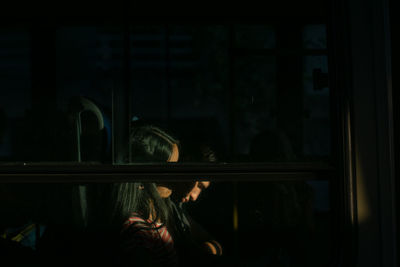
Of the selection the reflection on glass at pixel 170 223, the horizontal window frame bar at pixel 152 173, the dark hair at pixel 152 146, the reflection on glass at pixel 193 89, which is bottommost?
the reflection on glass at pixel 170 223

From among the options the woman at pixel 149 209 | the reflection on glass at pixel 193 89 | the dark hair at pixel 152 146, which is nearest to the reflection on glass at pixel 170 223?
the woman at pixel 149 209

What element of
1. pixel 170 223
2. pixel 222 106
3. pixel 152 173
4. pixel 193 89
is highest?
pixel 193 89

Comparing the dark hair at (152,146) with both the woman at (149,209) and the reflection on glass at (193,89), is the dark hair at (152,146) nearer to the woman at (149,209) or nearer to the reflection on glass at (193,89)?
the woman at (149,209)

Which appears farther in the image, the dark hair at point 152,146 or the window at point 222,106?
the window at point 222,106

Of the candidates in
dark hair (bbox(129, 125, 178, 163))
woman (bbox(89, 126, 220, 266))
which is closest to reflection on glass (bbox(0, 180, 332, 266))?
woman (bbox(89, 126, 220, 266))

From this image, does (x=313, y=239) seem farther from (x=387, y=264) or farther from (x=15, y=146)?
(x=15, y=146)

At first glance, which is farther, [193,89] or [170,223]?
[193,89]

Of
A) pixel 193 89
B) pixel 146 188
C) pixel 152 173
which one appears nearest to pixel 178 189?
pixel 146 188

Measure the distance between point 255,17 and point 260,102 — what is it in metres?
0.80

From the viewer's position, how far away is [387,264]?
42.9 inches

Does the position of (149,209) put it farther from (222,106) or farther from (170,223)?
(222,106)

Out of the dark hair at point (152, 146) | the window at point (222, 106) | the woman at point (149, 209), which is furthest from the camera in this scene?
the window at point (222, 106)

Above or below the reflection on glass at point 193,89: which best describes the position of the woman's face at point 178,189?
below

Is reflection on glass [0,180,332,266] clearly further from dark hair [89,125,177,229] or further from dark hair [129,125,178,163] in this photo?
dark hair [129,125,178,163]
